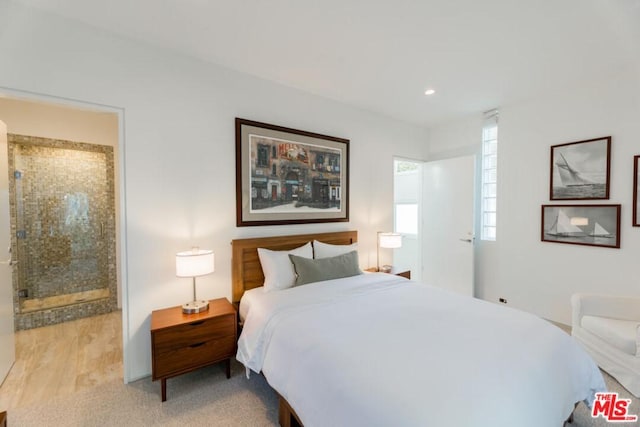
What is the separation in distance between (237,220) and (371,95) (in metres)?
2.10

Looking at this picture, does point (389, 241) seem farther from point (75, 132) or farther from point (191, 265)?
point (75, 132)

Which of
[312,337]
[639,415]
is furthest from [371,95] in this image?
Answer: [639,415]

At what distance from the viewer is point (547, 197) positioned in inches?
129

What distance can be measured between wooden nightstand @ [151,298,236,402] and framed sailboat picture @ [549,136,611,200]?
3720 mm

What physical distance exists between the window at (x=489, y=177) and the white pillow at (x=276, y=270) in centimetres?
288

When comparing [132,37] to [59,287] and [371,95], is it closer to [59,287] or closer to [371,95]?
[371,95]

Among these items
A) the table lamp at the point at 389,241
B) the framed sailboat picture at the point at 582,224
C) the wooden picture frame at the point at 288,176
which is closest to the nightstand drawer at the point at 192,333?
the wooden picture frame at the point at 288,176

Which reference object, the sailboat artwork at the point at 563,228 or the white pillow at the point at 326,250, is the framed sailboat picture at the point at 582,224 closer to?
the sailboat artwork at the point at 563,228

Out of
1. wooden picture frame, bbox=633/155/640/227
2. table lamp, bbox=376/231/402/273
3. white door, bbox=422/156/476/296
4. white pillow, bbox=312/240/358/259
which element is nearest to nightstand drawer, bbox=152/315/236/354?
white pillow, bbox=312/240/358/259

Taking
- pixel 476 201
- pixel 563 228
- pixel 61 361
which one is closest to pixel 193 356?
pixel 61 361

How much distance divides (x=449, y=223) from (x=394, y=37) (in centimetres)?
276

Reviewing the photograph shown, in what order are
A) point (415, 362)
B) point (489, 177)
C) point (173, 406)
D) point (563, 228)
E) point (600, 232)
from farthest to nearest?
point (489, 177), point (563, 228), point (600, 232), point (173, 406), point (415, 362)

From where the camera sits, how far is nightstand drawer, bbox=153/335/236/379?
2.00 meters

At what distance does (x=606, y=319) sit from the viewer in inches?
95.7
